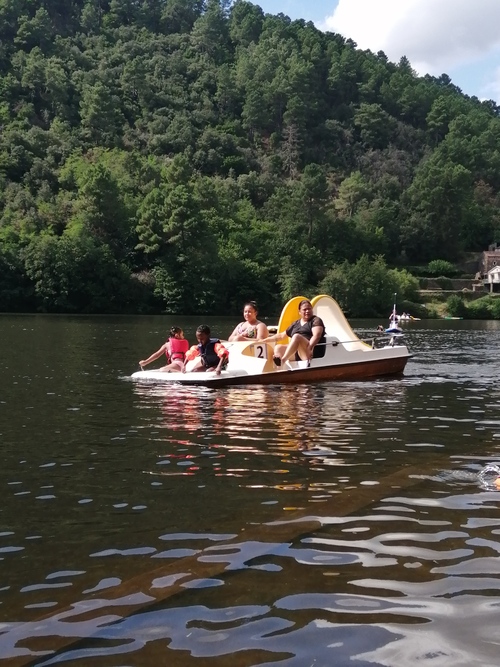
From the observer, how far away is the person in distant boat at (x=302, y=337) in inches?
729

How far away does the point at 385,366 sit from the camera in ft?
68.7

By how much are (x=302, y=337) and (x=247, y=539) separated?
12.2 metres

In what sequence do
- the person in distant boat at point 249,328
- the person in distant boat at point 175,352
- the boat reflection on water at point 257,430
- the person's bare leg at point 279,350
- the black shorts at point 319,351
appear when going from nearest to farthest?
the boat reflection on water at point 257,430 < the person's bare leg at point 279,350 < the person in distant boat at point 175,352 < the person in distant boat at point 249,328 < the black shorts at point 319,351

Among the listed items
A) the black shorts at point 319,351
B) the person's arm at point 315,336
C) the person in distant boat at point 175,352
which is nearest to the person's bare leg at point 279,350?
the person's arm at point 315,336

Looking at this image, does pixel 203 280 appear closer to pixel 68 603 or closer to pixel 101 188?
pixel 101 188

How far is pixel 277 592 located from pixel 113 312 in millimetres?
72680

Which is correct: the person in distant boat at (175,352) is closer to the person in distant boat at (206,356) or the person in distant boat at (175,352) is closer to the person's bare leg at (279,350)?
the person in distant boat at (206,356)

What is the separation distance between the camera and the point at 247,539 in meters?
6.51

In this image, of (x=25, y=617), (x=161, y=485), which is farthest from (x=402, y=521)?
(x=25, y=617)

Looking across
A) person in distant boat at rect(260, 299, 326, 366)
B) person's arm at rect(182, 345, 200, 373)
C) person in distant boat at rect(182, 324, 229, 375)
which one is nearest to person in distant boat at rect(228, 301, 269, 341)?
person in distant boat at rect(260, 299, 326, 366)

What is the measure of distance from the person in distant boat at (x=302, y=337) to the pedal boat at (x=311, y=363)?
197 mm

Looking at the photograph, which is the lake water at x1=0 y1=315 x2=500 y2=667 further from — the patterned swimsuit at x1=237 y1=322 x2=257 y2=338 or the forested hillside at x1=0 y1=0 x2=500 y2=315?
the forested hillside at x1=0 y1=0 x2=500 y2=315

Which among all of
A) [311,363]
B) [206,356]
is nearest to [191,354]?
[206,356]

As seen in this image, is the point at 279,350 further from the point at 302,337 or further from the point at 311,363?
the point at 311,363
